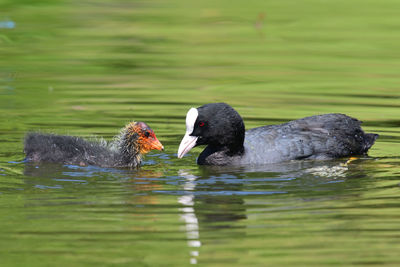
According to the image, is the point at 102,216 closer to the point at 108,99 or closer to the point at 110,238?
the point at 110,238

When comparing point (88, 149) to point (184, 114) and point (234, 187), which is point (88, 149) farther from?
point (184, 114)

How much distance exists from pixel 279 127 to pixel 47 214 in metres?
3.20

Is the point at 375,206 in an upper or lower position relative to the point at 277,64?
lower

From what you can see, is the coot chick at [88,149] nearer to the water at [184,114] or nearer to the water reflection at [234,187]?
the water at [184,114]

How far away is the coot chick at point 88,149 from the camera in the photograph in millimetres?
7875

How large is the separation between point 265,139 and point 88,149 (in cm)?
170

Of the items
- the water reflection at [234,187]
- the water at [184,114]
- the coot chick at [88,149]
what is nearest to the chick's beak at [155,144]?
the coot chick at [88,149]

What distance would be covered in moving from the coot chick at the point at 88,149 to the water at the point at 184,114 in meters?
0.15

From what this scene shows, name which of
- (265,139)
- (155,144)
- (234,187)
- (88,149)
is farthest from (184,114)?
(234,187)

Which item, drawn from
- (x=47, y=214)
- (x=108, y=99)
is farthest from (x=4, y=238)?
(x=108, y=99)

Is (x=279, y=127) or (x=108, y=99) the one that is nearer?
(x=279, y=127)

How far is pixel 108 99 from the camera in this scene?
36.0 feet

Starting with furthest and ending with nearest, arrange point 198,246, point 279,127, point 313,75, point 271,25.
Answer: point 271,25
point 313,75
point 279,127
point 198,246

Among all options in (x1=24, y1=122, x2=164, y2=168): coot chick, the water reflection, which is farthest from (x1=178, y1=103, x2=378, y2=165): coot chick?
(x1=24, y1=122, x2=164, y2=168): coot chick
